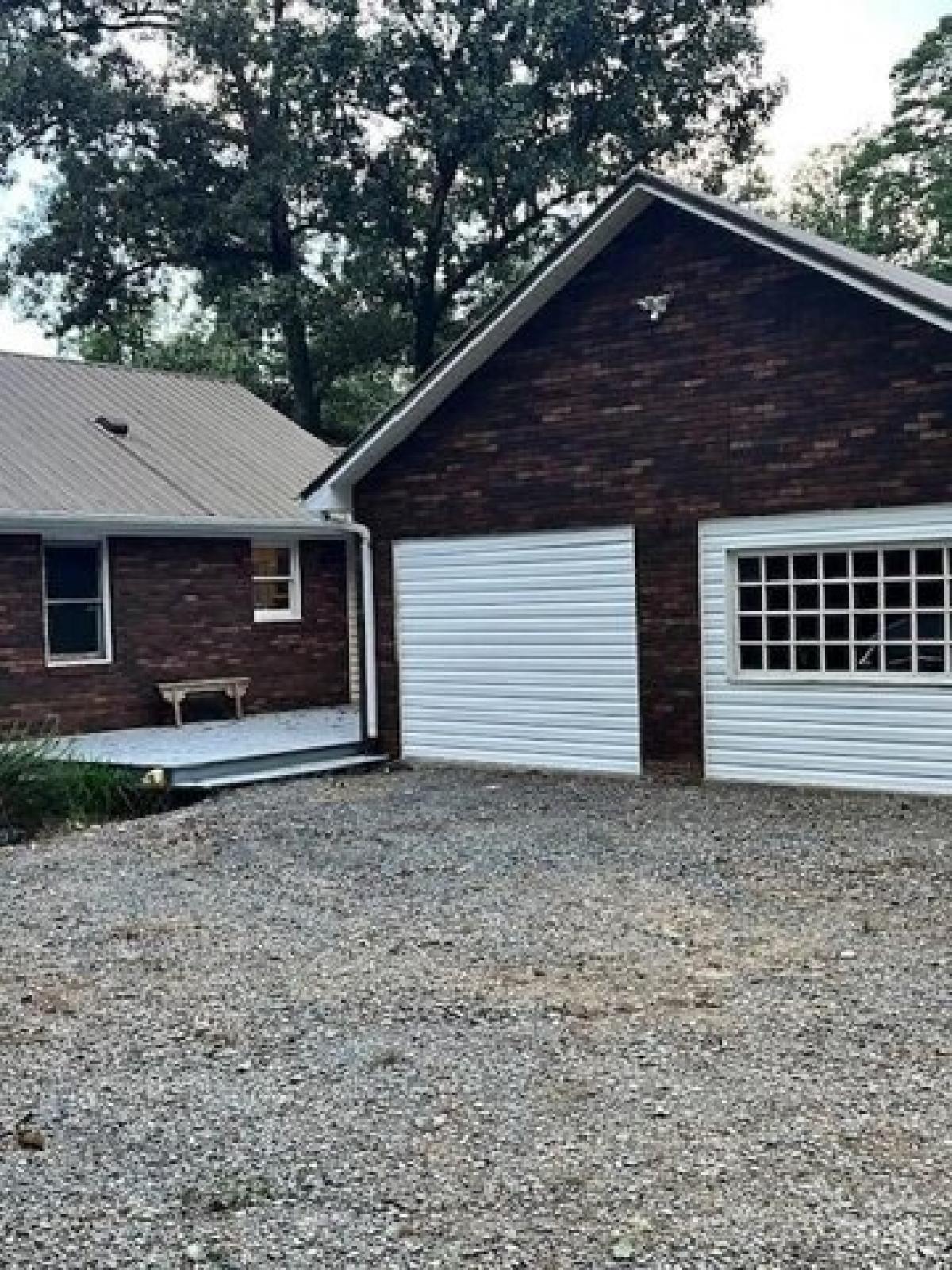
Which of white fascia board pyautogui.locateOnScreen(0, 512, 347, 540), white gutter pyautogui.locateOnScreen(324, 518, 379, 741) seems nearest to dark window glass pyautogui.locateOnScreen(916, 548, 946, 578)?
white gutter pyautogui.locateOnScreen(324, 518, 379, 741)

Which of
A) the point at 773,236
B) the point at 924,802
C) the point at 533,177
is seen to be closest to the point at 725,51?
the point at 533,177

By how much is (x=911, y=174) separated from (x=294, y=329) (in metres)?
17.4

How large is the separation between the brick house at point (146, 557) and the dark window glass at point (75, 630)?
0.7 inches

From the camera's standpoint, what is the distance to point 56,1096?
475 cm

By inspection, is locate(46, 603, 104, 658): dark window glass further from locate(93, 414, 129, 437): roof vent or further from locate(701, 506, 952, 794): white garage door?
locate(701, 506, 952, 794): white garage door

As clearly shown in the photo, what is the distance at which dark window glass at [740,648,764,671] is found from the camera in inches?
454

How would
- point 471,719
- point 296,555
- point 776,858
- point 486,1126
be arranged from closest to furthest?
1. point 486,1126
2. point 776,858
3. point 471,719
4. point 296,555

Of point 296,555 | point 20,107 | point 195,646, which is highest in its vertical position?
point 20,107

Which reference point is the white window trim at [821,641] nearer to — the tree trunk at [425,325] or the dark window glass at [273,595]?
the dark window glass at [273,595]

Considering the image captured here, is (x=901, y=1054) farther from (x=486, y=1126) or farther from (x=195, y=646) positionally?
(x=195, y=646)

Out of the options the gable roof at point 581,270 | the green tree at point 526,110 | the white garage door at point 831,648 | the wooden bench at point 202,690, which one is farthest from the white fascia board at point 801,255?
the green tree at point 526,110

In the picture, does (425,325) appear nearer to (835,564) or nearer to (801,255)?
(801,255)

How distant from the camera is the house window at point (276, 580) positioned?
17141 mm

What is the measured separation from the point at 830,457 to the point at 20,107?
19094 millimetres
